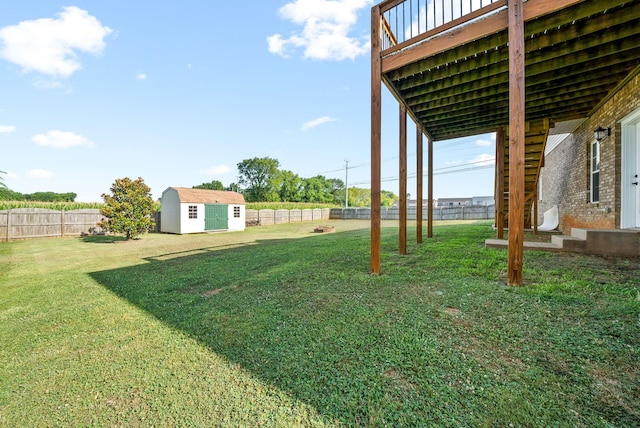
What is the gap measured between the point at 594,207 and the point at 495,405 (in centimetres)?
706

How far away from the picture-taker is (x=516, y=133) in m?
3.07

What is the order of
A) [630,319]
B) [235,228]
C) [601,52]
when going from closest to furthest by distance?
[630,319], [601,52], [235,228]

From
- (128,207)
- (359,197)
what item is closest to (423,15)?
(128,207)

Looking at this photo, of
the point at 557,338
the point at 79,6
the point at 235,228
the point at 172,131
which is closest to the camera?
the point at 557,338

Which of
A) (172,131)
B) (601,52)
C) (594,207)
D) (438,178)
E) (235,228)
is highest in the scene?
(172,131)

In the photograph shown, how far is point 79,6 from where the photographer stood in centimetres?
767

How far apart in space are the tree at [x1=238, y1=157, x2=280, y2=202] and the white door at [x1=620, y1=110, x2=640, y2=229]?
4217cm

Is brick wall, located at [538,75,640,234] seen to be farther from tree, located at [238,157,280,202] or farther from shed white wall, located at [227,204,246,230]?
tree, located at [238,157,280,202]

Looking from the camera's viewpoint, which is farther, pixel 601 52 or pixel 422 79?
pixel 422 79

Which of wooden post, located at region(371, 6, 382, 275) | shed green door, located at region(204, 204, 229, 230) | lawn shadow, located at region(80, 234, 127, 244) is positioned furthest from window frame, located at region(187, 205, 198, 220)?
wooden post, located at region(371, 6, 382, 275)

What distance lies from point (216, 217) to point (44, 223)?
741cm

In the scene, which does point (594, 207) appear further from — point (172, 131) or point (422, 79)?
point (172, 131)

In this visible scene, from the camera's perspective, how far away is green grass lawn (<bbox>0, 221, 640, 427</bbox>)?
1.42m

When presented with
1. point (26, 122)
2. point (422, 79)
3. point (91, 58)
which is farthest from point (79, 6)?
point (26, 122)
